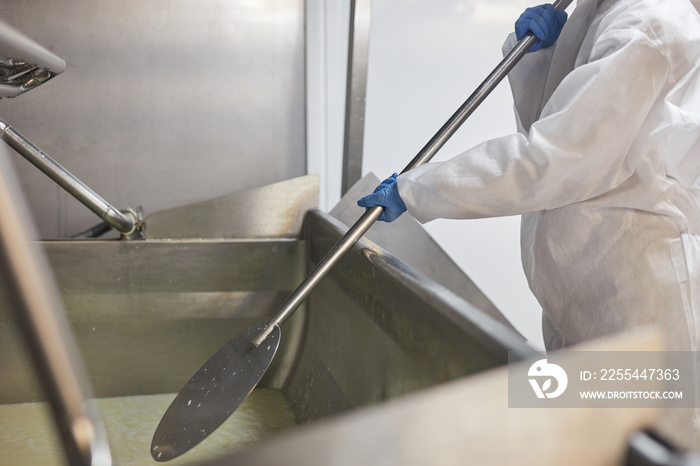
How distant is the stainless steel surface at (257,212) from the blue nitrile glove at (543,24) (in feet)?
2.48

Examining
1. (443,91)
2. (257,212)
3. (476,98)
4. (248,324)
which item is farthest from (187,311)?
(443,91)

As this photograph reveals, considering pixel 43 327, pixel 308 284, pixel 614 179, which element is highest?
pixel 43 327

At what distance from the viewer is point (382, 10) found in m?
2.14

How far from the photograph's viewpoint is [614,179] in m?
0.94

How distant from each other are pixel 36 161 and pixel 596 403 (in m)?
1.41

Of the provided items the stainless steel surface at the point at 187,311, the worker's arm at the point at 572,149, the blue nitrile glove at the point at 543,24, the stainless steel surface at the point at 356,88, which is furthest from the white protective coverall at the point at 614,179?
the stainless steel surface at the point at 356,88

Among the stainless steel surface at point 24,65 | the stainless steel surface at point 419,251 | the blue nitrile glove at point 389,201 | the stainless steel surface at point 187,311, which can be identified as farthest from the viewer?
the stainless steel surface at point 419,251

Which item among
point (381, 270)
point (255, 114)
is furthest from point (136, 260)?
point (255, 114)

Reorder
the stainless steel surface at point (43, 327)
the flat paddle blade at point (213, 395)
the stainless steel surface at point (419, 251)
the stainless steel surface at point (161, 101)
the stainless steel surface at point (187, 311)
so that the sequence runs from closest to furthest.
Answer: the stainless steel surface at point (43, 327) → the flat paddle blade at point (213, 395) → the stainless steel surface at point (187, 311) → the stainless steel surface at point (419, 251) → the stainless steel surface at point (161, 101)

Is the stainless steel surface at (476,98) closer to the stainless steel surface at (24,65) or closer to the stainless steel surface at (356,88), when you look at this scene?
the stainless steel surface at (24,65)

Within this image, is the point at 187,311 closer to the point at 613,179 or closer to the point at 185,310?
the point at 185,310

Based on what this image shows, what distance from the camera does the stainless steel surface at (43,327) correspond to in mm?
272

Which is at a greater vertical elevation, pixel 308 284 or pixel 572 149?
pixel 572 149

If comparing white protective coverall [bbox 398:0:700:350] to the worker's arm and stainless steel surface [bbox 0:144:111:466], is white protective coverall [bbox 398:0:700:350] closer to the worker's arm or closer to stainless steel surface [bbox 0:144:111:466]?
the worker's arm
